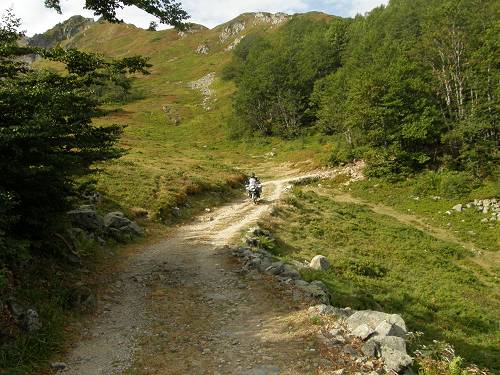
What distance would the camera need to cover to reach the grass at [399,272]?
1540cm

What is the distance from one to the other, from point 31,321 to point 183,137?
2876 inches

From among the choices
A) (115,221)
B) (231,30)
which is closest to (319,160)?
(115,221)

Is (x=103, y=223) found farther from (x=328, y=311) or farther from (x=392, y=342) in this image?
(x=392, y=342)

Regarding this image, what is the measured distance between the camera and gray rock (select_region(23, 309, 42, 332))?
33.0 feet

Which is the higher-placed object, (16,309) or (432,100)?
(432,100)

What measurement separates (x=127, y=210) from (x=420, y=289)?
1489cm

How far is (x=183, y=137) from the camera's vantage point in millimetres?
81812

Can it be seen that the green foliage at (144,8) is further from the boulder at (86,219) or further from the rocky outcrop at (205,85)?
the rocky outcrop at (205,85)

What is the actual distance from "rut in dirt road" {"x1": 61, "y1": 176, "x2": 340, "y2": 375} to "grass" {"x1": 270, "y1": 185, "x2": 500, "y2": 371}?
3.14 m

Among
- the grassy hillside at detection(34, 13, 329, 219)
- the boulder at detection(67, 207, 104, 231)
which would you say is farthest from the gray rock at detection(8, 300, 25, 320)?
the boulder at detection(67, 207, 104, 231)

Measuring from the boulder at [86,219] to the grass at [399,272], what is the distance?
8.07m

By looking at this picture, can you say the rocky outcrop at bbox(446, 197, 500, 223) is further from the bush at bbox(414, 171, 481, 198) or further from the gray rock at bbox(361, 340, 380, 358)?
the gray rock at bbox(361, 340, 380, 358)

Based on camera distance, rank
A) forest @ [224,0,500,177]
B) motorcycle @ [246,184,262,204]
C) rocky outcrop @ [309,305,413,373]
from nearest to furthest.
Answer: rocky outcrop @ [309,305,413,373] → motorcycle @ [246,184,262,204] → forest @ [224,0,500,177]

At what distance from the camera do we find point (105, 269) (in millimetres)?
15523
